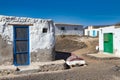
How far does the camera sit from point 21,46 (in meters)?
11.6

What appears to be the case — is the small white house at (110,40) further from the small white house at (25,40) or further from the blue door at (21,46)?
the blue door at (21,46)

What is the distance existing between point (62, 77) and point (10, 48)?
12.7 ft

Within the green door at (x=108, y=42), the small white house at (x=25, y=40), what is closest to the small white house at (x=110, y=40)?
the green door at (x=108, y=42)

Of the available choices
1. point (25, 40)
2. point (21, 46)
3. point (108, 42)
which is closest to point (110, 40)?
point (108, 42)

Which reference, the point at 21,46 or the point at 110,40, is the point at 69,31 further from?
the point at 21,46

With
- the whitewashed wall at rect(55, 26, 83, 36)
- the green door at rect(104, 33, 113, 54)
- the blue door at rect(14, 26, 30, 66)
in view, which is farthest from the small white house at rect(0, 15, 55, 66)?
the whitewashed wall at rect(55, 26, 83, 36)

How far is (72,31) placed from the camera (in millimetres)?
39875

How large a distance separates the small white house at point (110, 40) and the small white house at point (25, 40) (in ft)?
22.3

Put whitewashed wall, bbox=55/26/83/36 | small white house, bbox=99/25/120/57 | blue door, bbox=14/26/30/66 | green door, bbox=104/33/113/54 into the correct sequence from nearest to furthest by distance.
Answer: blue door, bbox=14/26/30/66, small white house, bbox=99/25/120/57, green door, bbox=104/33/113/54, whitewashed wall, bbox=55/26/83/36

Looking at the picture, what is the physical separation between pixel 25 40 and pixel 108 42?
910 cm

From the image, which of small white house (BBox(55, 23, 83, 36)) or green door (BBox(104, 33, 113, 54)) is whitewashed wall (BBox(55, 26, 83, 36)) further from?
green door (BBox(104, 33, 113, 54))

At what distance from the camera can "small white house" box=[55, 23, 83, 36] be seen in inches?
1503

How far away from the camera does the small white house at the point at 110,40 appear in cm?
1653

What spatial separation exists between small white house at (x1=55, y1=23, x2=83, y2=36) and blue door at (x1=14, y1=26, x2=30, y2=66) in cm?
2611
